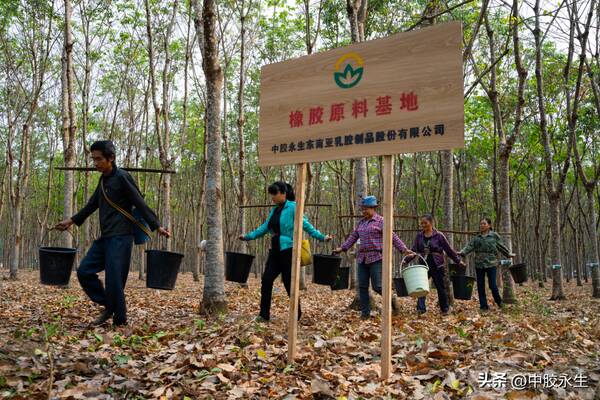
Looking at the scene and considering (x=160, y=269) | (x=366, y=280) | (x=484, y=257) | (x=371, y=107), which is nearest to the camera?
(x=371, y=107)

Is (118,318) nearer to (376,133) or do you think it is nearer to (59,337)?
(59,337)

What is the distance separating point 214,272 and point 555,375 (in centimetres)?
397

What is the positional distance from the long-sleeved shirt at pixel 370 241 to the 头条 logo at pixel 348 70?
2.83 metres

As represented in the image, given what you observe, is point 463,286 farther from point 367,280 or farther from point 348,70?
point 348,70

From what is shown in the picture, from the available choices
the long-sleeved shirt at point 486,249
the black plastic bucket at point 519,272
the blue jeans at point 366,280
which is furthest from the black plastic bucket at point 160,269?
the black plastic bucket at point 519,272

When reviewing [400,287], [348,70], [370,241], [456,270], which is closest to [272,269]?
[370,241]

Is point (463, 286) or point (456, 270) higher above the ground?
point (456, 270)

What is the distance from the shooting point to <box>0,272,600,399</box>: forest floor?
3.12 meters

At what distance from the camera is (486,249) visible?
26.5 ft

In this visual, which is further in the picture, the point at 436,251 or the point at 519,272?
the point at 519,272

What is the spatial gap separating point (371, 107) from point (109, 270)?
10.6 feet

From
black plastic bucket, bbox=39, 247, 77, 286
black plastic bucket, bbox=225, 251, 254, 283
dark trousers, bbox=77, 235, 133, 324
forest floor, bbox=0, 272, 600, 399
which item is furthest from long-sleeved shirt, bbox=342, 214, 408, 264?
black plastic bucket, bbox=39, 247, 77, 286

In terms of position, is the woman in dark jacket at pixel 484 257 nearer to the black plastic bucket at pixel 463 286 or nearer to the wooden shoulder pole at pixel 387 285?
the black plastic bucket at pixel 463 286

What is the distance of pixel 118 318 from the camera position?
4.98m
